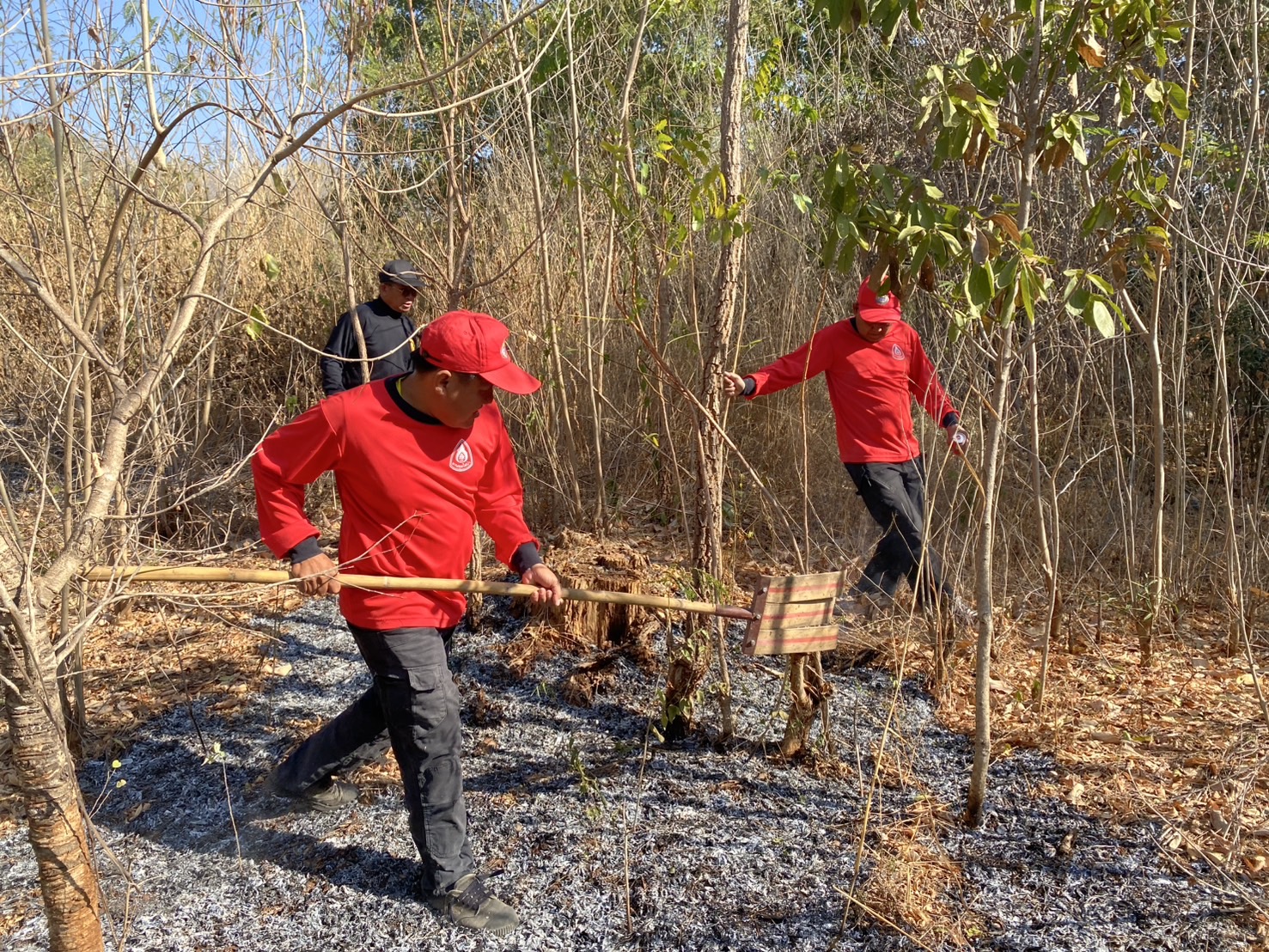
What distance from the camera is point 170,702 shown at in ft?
13.5

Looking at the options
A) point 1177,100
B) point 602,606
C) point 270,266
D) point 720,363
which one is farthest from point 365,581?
point 270,266

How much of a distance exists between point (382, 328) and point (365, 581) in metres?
2.68

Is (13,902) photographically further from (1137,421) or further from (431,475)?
(1137,421)

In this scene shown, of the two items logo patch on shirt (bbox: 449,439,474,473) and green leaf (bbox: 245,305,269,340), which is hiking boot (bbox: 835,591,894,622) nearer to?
logo patch on shirt (bbox: 449,439,474,473)

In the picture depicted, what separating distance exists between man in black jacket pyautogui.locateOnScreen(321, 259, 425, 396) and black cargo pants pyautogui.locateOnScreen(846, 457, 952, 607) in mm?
2333

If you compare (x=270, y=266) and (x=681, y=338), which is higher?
(x=270, y=266)

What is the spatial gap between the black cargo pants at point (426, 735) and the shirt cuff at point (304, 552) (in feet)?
0.83

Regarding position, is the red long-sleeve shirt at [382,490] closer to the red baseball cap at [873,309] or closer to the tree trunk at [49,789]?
the tree trunk at [49,789]

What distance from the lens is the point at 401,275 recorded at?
4.71 metres

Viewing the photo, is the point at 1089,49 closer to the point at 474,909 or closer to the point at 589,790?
the point at 589,790

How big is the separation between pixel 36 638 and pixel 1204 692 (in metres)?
4.29

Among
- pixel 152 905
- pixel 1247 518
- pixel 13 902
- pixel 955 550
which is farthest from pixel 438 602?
pixel 1247 518

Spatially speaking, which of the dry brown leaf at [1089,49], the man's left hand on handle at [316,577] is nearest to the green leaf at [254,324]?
the man's left hand on handle at [316,577]

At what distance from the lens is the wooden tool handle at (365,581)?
7.22 feet
